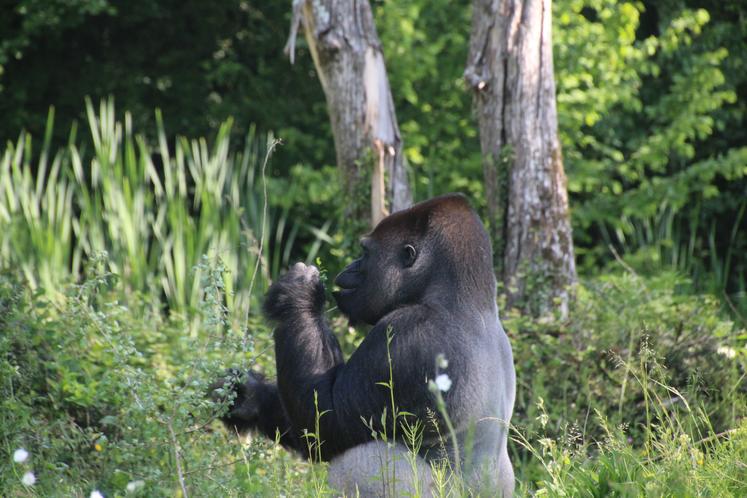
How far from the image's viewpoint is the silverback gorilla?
11.1ft

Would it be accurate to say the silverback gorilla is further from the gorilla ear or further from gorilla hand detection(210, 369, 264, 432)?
gorilla hand detection(210, 369, 264, 432)

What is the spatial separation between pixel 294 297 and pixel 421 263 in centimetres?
50

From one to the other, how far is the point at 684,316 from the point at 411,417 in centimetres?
284

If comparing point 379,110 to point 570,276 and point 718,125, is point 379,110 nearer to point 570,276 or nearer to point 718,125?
point 570,276

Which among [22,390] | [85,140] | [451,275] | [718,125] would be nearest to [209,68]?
[85,140]

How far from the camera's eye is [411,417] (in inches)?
134

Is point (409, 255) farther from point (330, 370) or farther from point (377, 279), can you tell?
point (330, 370)

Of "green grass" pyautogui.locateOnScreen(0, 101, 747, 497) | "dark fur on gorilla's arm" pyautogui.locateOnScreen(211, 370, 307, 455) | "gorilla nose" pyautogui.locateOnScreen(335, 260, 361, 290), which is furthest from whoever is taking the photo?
"dark fur on gorilla's arm" pyautogui.locateOnScreen(211, 370, 307, 455)

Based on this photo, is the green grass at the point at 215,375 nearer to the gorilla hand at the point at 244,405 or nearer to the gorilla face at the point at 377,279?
the gorilla hand at the point at 244,405

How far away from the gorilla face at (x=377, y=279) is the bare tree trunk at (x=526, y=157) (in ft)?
7.13

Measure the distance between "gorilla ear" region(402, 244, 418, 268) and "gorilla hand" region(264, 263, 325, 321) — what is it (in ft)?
1.12

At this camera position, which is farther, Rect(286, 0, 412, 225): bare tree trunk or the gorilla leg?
Rect(286, 0, 412, 225): bare tree trunk

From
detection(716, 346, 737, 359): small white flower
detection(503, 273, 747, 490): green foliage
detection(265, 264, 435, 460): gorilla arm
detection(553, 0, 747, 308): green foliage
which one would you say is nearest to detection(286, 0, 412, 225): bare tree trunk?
detection(503, 273, 747, 490): green foliage

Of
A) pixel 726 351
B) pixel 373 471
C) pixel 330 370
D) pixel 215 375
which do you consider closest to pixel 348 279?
pixel 330 370
